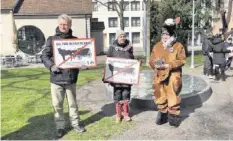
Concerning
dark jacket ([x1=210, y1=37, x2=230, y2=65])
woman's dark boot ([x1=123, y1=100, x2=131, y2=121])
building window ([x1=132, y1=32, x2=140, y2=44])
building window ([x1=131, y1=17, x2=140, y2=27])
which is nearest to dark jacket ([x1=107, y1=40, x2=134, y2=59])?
woman's dark boot ([x1=123, y1=100, x2=131, y2=121])

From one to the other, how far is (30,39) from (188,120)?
A: 23.3 m

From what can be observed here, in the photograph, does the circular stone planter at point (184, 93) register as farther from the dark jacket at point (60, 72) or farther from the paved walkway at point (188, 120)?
the dark jacket at point (60, 72)

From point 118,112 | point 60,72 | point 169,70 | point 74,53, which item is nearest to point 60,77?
point 60,72

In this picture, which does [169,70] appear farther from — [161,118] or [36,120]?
[36,120]

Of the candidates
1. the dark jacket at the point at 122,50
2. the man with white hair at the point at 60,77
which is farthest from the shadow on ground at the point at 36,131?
the dark jacket at the point at 122,50

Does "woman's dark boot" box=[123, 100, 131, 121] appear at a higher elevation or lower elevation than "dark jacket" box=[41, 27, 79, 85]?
lower

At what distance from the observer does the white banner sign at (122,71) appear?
22.0 feet

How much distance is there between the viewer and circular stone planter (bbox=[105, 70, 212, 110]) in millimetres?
7943

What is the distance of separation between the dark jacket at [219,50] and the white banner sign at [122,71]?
5.68 metres

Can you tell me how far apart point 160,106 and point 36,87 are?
5900 mm

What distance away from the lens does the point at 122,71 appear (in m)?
6.71

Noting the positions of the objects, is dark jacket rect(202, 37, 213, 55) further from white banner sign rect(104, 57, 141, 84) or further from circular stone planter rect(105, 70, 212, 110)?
white banner sign rect(104, 57, 141, 84)

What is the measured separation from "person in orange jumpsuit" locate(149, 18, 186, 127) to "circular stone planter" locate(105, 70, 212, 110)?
1.37 m

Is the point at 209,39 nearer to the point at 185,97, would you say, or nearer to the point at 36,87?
the point at 185,97
